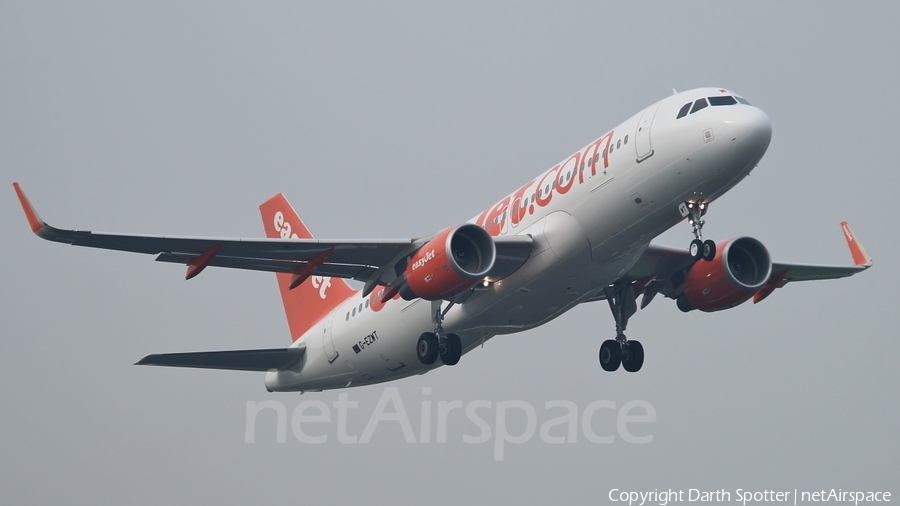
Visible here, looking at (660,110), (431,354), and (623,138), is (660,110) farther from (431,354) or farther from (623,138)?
(431,354)

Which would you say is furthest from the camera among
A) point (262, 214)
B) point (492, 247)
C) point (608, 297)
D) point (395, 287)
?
point (262, 214)

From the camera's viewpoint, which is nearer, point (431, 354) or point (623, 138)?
point (623, 138)

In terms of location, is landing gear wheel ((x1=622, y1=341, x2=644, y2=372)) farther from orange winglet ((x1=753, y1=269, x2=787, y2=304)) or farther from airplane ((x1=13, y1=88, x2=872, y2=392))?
orange winglet ((x1=753, y1=269, x2=787, y2=304))

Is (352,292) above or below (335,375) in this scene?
above

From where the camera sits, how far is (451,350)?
34.0 m

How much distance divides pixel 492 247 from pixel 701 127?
20.0 ft

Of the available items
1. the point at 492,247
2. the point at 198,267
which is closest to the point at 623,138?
the point at 492,247

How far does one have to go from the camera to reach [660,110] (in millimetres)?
29562

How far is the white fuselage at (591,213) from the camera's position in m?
28.4

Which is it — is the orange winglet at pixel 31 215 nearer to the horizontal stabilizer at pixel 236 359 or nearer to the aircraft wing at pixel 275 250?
the aircraft wing at pixel 275 250

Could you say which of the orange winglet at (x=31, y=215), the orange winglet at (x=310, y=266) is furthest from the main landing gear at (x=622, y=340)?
the orange winglet at (x=31, y=215)

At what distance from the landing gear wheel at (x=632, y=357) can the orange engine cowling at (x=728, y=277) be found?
201 cm

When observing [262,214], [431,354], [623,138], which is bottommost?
[431,354]

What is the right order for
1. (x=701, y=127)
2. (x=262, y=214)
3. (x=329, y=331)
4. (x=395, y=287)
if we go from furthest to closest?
(x=262, y=214) < (x=329, y=331) < (x=395, y=287) < (x=701, y=127)
